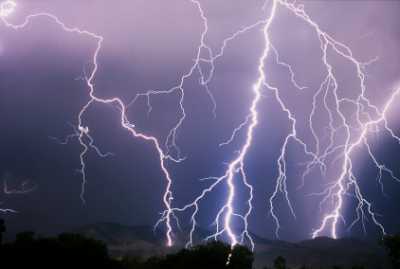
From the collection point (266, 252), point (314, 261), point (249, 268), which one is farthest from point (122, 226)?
point (249, 268)

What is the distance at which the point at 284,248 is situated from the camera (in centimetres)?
13112

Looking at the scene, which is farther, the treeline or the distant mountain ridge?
the distant mountain ridge

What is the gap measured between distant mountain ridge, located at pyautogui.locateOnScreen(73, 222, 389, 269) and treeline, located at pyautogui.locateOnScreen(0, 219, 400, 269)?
46355 millimetres

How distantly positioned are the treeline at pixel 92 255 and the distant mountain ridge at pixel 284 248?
4635 cm

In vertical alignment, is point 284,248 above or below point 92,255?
above

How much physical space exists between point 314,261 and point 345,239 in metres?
49.2

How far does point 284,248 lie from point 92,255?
111 m

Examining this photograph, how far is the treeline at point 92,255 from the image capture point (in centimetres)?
2489

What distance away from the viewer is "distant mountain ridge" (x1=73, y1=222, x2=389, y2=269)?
10856 centimetres

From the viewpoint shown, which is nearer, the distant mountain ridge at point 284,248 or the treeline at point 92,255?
the treeline at point 92,255

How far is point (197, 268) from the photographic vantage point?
30.7 metres

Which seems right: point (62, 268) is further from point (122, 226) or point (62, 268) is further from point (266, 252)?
point (122, 226)

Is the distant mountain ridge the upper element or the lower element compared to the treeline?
upper

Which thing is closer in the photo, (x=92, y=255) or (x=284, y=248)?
(x=92, y=255)
